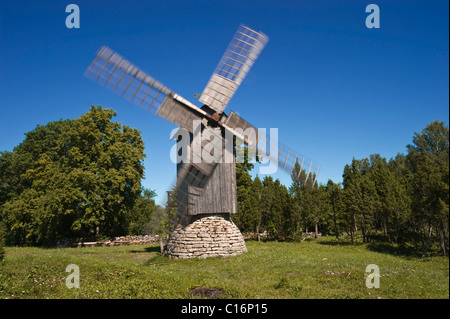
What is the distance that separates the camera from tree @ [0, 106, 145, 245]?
92.0 feet

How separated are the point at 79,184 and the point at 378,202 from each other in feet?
84.5

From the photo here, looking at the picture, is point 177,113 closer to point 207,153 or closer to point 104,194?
point 207,153

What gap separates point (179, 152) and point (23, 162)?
27.1 meters

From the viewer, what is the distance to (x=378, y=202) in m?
19.6

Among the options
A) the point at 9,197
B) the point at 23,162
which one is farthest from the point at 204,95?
the point at 9,197

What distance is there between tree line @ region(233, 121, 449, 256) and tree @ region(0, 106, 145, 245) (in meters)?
12.4

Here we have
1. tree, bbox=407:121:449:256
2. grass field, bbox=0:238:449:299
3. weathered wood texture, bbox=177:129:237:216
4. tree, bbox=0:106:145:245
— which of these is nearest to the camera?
tree, bbox=407:121:449:256

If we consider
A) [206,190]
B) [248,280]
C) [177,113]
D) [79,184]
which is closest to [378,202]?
[206,190]

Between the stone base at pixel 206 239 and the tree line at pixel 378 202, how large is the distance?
5207 mm

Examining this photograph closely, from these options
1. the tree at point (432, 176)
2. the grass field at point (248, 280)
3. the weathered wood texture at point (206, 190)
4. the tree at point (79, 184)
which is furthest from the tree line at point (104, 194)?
the tree at point (432, 176)

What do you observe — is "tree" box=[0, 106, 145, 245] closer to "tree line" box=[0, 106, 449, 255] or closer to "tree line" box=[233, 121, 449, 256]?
"tree line" box=[0, 106, 449, 255]

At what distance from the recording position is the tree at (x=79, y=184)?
28047 millimetres

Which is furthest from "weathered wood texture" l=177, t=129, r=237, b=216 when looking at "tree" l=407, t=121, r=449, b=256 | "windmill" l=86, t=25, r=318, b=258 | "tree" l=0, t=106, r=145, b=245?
"tree" l=0, t=106, r=145, b=245

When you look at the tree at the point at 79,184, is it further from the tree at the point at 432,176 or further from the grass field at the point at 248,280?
the tree at the point at 432,176
